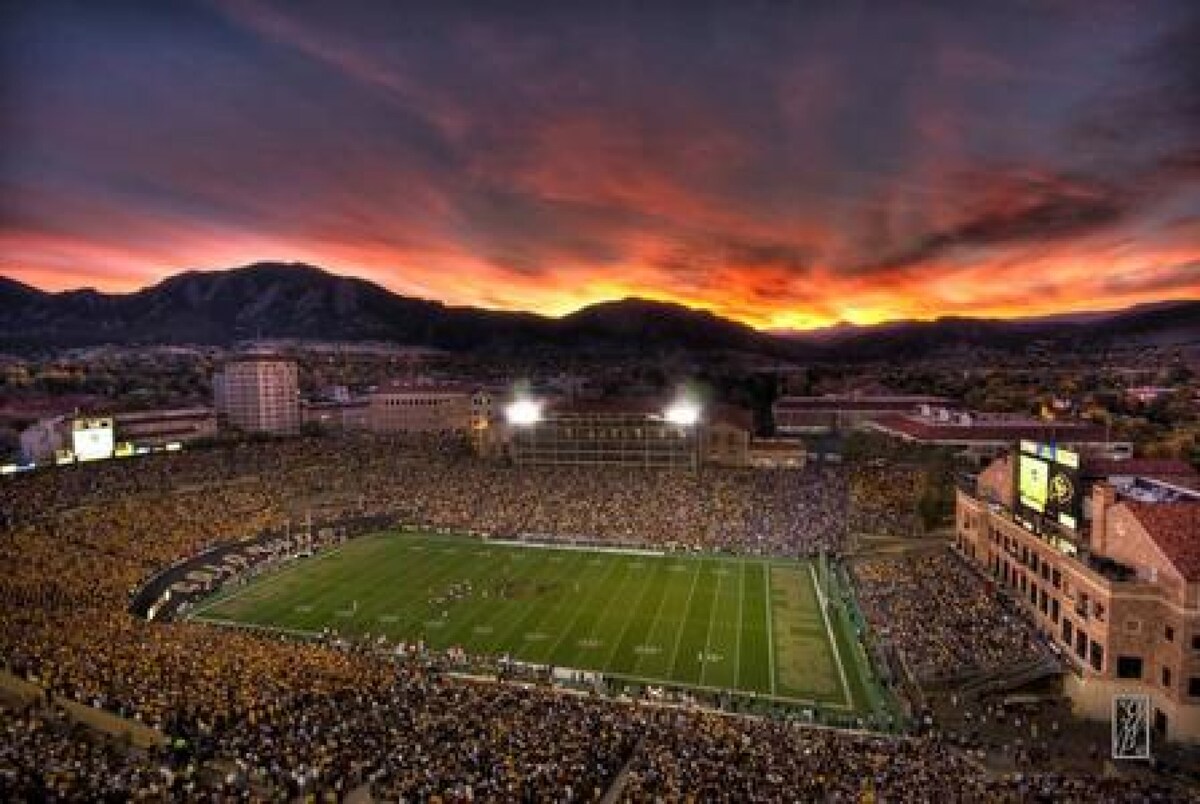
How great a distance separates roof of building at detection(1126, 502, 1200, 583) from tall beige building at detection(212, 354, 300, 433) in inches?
4957

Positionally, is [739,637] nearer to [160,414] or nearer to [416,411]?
[160,414]

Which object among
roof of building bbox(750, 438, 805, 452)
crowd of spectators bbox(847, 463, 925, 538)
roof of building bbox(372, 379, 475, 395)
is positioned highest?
roof of building bbox(372, 379, 475, 395)

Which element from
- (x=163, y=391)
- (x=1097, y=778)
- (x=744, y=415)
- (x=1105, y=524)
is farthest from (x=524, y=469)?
(x=163, y=391)

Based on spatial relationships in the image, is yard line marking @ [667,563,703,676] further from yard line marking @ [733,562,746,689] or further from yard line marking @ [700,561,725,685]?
yard line marking @ [733,562,746,689]

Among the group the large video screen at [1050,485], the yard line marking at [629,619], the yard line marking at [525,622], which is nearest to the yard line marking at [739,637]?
the yard line marking at [629,619]

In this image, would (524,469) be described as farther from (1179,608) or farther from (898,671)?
(1179,608)

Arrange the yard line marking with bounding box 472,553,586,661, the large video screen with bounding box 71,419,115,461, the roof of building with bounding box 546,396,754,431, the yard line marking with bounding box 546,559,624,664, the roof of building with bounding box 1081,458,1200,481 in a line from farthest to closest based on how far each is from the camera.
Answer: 1. the large video screen with bounding box 71,419,115,461
2. the roof of building with bounding box 546,396,754,431
3. the roof of building with bounding box 1081,458,1200,481
4. the yard line marking with bounding box 472,553,586,661
5. the yard line marking with bounding box 546,559,624,664

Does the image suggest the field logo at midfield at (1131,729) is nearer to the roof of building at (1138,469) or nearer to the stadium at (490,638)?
the stadium at (490,638)

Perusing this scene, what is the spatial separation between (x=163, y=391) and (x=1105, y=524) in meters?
159

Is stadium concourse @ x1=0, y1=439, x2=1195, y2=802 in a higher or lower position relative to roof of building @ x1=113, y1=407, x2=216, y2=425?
lower

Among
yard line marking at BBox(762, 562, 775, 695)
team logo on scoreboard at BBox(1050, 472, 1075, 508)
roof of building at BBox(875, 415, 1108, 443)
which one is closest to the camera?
yard line marking at BBox(762, 562, 775, 695)

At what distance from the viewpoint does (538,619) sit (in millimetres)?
37750

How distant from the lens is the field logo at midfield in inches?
916

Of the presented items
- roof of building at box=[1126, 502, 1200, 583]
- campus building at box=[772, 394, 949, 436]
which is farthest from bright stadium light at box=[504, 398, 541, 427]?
roof of building at box=[1126, 502, 1200, 583]
